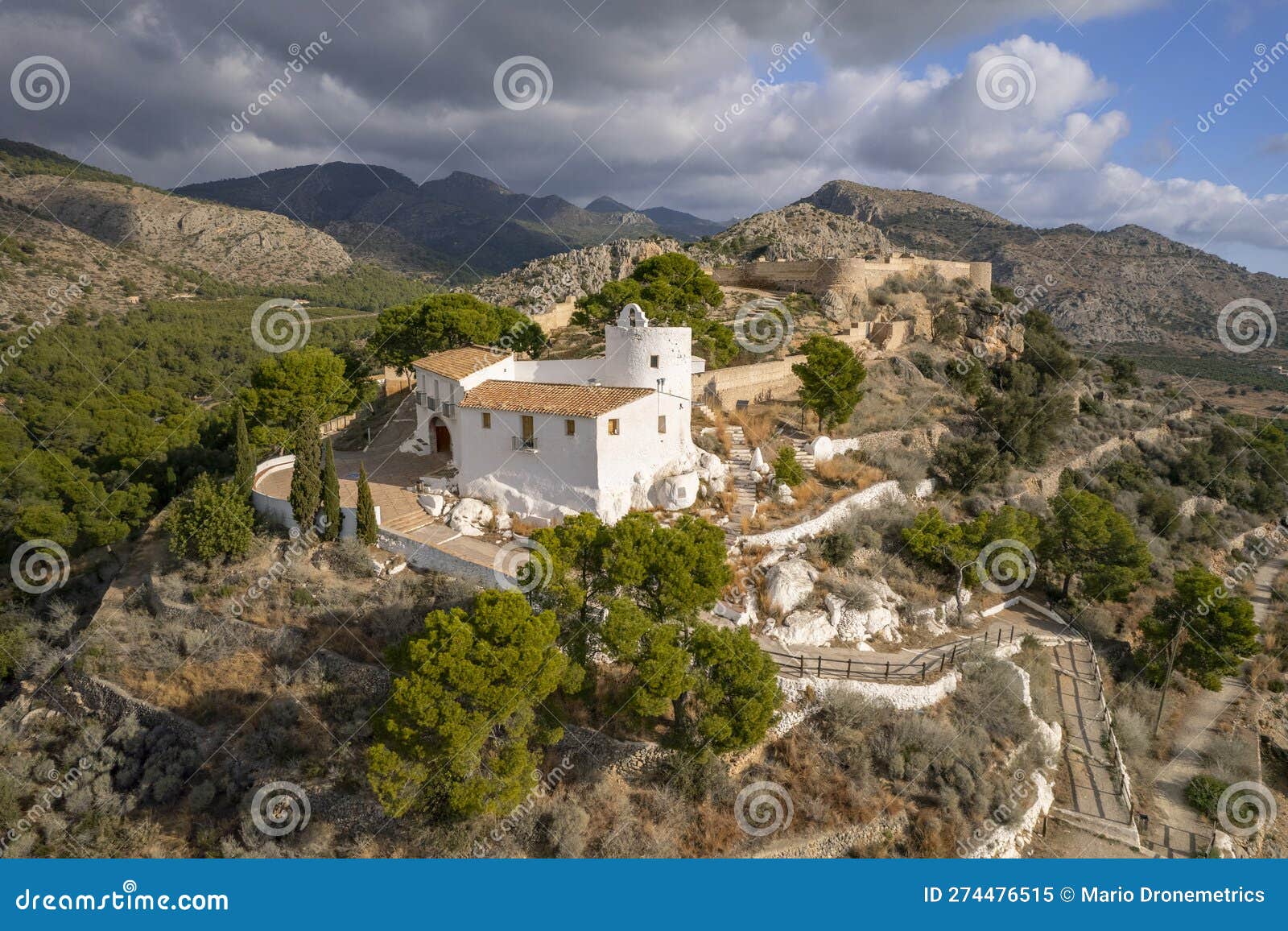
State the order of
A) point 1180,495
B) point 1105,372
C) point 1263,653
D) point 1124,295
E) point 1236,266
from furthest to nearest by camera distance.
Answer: point 1236,266 → point 1124,295 → point 1105,372 → point 1180,495 → point 1263,653

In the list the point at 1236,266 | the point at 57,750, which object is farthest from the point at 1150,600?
the point at 1236,266

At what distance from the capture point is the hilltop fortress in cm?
4016

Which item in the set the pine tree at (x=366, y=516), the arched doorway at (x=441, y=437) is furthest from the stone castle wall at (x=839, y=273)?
the pine tree at (x=366, y=516)

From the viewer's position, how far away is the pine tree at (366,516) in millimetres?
16203

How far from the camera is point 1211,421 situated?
3884 centimetres

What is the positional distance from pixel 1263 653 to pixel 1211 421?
961 inches

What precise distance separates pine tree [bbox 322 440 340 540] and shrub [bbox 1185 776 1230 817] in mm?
21297

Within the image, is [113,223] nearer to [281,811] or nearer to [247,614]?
[247,614]

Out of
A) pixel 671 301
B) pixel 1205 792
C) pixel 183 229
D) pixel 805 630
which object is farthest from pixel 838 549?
pixel 183 229

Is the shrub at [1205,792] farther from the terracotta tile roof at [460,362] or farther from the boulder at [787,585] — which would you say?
the terracotta tile roof at [460,362]

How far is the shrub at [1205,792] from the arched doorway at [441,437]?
2247cm

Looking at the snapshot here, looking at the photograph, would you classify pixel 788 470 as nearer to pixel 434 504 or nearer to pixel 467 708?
pixel 434 504

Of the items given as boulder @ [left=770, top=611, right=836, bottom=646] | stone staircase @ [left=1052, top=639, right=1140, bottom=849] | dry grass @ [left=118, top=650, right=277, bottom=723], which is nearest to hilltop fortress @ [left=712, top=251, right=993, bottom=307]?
stone staircase @ [left=1052, top=639, right=1140, bottom=849]

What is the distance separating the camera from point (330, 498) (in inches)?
656
